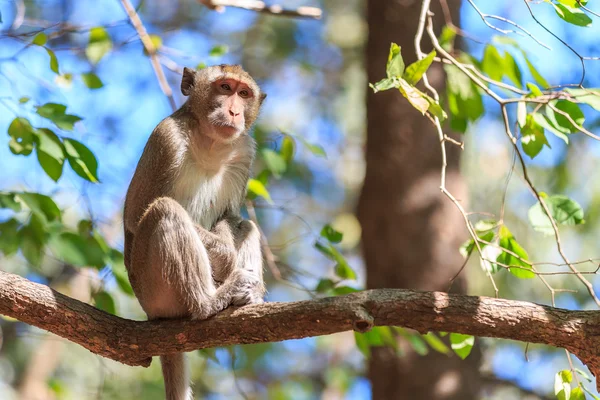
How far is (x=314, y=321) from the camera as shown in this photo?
5.03m

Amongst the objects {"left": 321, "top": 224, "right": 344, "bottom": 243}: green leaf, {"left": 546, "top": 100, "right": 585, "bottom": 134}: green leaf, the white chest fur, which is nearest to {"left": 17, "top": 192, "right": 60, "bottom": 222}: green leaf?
the white chest fur

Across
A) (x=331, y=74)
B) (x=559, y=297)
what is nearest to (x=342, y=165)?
(x=331, y=74)

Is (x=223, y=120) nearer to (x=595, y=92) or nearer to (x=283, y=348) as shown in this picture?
(x=595, y=92)

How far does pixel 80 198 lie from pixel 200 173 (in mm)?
1561

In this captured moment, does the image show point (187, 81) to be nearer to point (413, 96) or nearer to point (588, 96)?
point (413, 96)

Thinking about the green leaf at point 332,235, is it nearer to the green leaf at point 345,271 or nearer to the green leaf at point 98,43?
the green leaf at point 345,271

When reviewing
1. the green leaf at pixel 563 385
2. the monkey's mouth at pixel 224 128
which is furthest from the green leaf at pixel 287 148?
the green leaf at pixel 563 385

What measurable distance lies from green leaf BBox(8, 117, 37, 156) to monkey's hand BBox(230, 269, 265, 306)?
82.8 inches

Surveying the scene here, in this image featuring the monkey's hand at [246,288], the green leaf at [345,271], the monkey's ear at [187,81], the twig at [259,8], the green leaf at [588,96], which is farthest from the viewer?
the twig at [259,8]

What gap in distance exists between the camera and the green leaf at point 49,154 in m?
6.28

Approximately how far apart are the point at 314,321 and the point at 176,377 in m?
1.83

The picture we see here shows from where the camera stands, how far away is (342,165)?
801 inches

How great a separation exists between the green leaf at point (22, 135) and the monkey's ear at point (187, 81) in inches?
58.2

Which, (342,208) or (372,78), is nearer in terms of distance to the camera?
(372,78)
